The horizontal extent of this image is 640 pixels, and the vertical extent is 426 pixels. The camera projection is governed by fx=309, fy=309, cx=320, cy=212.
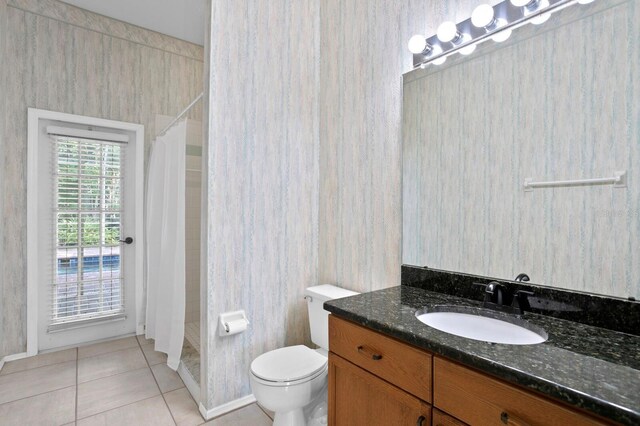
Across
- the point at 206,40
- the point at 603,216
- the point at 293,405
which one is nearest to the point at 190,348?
the point at 293,405

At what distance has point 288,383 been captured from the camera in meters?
1.49

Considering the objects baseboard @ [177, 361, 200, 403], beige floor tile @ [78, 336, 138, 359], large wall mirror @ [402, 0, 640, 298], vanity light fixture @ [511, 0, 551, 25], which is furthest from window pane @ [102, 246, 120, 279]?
vanity light fixture @ [511, 0, 551, 25]

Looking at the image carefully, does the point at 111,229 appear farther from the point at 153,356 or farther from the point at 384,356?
the point at 384,356

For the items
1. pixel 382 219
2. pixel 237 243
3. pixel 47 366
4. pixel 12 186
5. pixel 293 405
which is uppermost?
pixel 12 186

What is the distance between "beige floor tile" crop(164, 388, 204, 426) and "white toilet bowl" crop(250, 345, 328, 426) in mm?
562

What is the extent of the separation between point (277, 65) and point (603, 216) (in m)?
1.95

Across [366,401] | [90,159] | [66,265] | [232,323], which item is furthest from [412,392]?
[90,159]

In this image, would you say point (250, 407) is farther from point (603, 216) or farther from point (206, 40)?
point (206, 40)

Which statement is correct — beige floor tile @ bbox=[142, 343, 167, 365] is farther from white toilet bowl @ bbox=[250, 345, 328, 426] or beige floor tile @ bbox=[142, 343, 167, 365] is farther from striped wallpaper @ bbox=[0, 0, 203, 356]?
white toilet bowl @ bbox=[250, 345, 328, 426]

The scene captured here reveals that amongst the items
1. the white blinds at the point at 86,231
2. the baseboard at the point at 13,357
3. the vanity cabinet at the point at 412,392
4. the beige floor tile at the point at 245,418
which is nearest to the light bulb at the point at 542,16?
the vanity cabinet at the point at 412,392

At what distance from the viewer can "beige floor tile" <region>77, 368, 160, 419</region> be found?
6.42 feet

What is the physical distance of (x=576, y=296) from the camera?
1.08 meters

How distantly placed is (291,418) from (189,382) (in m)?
0.95

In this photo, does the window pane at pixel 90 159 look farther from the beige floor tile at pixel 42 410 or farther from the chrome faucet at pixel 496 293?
the chrome faucet at pixel 496 293
